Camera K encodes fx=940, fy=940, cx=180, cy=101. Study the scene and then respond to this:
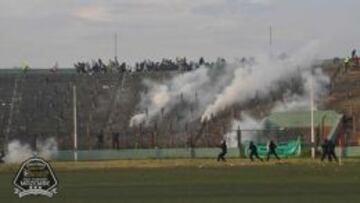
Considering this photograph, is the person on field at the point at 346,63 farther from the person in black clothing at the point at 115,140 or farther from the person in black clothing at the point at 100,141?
the person in black clothing at the point at 100,141

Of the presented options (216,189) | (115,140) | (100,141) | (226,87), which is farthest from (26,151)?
(216,189)

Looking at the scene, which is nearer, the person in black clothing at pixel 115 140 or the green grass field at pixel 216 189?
the green grass field at pixel 216 189

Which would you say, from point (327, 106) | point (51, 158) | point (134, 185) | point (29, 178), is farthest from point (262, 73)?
point (29, 178)

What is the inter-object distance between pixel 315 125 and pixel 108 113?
89.8 feet

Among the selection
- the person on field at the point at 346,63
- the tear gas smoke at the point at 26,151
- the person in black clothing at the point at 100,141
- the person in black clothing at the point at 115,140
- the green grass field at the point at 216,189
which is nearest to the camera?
the green grass field at the point at 216,189

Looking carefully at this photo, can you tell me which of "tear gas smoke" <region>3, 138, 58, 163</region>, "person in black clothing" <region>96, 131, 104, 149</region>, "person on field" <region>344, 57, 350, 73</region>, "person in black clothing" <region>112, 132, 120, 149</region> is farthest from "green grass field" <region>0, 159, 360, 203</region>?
"person on field" <region>344, 57, 350, 73</region>

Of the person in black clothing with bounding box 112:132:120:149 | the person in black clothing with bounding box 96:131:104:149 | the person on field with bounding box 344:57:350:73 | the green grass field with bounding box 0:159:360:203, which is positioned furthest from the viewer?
the person on field with bounding box 344:57:350:73

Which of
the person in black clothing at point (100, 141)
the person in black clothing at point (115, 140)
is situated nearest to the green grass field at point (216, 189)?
the person in black clothing at point (115, 140)

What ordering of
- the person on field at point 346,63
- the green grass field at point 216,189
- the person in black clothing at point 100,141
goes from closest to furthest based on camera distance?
the green grass field at point 216,189 → the person in black clothing at point 100,141 → the person on field at point 346,63

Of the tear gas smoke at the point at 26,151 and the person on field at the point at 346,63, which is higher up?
the person on field at the point at 346,63

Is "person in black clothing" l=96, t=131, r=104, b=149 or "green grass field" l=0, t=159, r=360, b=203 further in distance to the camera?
"person in black clothing" l=96, t=131, r=104, b=149

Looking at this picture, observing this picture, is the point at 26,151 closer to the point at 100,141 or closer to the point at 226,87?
the point at 100,141

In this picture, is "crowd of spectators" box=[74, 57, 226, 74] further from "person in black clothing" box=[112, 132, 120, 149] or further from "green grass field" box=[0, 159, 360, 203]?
"green grass field" box=[0, 159, 360, 203]

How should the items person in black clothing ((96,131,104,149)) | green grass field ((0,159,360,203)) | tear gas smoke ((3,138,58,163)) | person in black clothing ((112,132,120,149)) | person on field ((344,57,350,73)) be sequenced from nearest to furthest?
green grass field ((0,159,360,203))
tear gas smoke ((3,138,58,163))
person in black clothing ((112,132,120,149))
person in black clothing ((96,131,104,149))
person on field ((344,57,350,73))
